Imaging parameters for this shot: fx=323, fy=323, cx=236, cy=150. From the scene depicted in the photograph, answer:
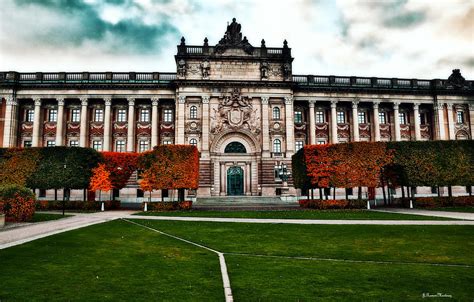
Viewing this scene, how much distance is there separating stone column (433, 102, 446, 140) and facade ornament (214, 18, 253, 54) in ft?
106

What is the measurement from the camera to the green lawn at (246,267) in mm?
7125

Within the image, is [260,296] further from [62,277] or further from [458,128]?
[458,128]

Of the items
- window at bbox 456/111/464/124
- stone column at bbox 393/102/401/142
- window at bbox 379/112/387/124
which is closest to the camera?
stone column at bbox 393/102/401/142

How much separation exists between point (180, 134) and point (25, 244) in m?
34.6

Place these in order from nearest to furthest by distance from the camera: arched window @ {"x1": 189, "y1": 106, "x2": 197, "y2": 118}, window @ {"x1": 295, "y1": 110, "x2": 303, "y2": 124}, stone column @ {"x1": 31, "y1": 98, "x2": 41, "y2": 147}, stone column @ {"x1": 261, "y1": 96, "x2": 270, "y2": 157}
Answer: stone column @ {"x1": 261, "y1": 96, "x2": 270, "y2": 157} → arched window @ {"x1": 189, "y1": 106, "x2": 197, "y2": 118} → stone column @ {"x1": 31, "y1": 98, "x2": 41, "y2": 147} → window @ {"x1": 295, "y1": 110, "x2": 303, "y2": 124}

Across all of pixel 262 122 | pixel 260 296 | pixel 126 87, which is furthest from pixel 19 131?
pixel 260 296

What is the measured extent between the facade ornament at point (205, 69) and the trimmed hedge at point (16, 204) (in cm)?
3132

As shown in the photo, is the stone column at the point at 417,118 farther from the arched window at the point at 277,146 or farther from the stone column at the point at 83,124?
the stone column at the point at 83,124

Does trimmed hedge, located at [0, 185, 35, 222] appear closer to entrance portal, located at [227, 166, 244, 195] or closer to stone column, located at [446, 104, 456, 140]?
entrance portal, located at [227, 166, 244, 195]

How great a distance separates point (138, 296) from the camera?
6.90 metres

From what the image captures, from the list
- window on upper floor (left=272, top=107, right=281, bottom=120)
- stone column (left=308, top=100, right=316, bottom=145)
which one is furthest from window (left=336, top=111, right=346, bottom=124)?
window on upper floor (left=272, top=107, right=281, bottom=120)

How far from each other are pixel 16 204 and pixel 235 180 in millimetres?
30238

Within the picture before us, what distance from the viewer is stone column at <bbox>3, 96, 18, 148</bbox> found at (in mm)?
48031

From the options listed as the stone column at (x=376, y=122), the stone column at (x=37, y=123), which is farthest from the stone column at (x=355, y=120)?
the stone column at (x=37, y=123)
